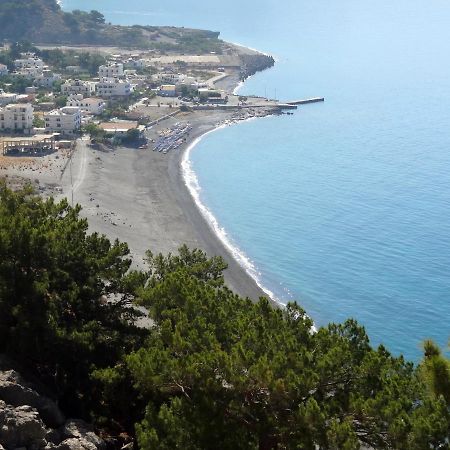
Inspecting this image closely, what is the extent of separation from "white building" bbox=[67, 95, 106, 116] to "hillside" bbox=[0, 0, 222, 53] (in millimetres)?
39975

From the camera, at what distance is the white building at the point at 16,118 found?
5138 cm

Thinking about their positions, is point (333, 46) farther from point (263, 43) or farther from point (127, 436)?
point (127, 436)

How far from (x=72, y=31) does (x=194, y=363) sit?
9508cm

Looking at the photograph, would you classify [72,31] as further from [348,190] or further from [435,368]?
[435,368]

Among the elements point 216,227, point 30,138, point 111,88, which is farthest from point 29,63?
point 216,227

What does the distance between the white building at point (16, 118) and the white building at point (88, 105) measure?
24.1ft

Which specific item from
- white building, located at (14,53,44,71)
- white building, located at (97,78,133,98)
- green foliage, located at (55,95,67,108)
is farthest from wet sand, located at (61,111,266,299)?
white building, located at (14,53,44,71)

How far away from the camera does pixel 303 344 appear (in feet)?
42.7

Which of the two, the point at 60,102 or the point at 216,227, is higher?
the point at 60,102

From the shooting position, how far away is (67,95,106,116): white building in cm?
5911

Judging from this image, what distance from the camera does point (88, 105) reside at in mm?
60125

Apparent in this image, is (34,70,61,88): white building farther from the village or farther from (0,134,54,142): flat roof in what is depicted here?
(0,134,54,142): flat roof

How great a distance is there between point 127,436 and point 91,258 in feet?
Answer: 14.4

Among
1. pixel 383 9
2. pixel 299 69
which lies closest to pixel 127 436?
pixel 299 69
